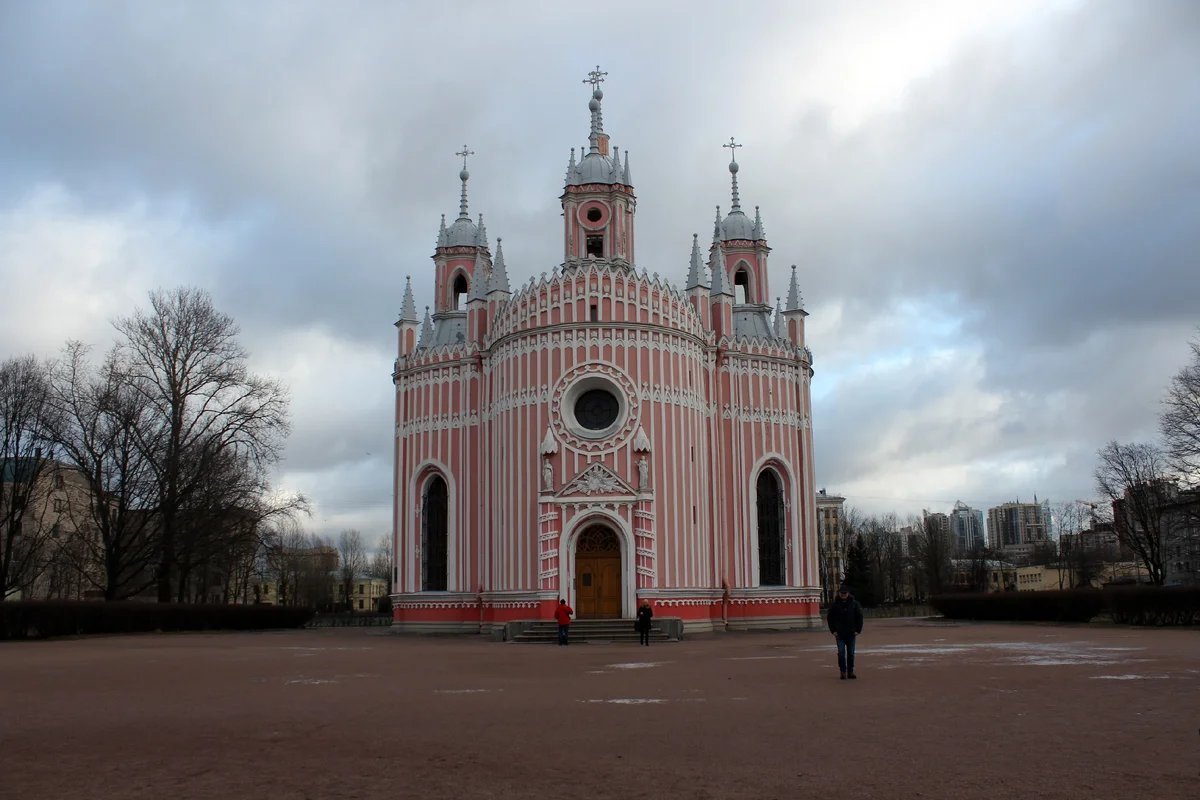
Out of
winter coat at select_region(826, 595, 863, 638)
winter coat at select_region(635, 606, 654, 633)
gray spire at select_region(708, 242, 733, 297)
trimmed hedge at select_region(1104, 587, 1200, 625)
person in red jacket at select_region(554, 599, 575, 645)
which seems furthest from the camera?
gray spire at select_region(708, 242, 733, 297)

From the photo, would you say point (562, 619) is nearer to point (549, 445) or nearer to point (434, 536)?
point (549, 445)

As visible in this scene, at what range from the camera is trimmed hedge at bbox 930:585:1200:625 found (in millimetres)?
35531

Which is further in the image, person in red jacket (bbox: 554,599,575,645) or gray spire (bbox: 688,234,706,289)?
gray spire (bbox: 688,234,706,289)

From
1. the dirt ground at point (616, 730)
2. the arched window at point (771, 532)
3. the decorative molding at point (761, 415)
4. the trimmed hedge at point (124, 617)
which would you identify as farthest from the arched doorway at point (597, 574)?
the trimmed hedge at point (124, 617)

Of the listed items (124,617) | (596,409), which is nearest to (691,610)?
(596,409)

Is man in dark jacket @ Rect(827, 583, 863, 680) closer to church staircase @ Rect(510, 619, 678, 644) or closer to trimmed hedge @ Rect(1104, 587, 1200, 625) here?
church staircase @ Rect(510, 619, 678, 644)

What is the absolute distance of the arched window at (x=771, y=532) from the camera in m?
43.4

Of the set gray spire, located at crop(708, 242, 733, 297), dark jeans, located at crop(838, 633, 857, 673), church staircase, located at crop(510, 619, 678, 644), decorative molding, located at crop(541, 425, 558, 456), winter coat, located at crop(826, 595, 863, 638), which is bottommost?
church staircase, located at crop(510, 619, 678, 644)

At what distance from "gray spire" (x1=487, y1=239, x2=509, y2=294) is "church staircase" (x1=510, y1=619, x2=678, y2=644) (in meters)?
15.6

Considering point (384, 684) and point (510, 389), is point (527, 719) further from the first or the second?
point (510, 389)

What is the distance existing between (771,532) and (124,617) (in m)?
26.6

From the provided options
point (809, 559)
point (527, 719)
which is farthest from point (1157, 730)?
point (809, 559)

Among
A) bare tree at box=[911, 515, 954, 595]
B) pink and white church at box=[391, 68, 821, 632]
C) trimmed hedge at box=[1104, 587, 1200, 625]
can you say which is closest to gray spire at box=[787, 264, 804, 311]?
pink and white church at box=[391, 68, 821, 632]

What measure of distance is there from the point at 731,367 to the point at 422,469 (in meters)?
14.1
